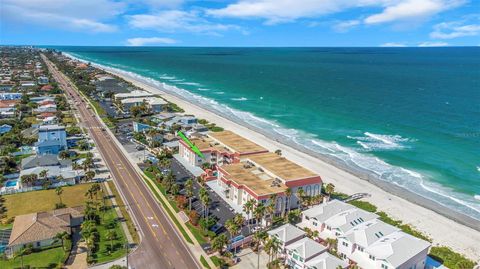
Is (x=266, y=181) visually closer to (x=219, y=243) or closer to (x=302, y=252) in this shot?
(x=219, y=243)

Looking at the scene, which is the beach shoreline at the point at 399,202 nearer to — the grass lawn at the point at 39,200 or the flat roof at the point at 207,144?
the flat roof at the point at 207,144

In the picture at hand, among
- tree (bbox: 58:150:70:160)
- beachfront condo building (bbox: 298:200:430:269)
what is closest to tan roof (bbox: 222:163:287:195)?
beachfront condo building (bbox: 298:200:430:269)

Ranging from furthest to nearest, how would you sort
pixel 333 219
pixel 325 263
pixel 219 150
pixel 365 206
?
pixel 219 150 → pixel 365 206 → pixel 333 219 → pixel 325 263

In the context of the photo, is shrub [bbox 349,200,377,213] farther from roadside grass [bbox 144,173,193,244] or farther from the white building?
the white building

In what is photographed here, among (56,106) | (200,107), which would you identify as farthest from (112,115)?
(200,107)

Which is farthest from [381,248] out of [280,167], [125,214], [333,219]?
[125,214]
